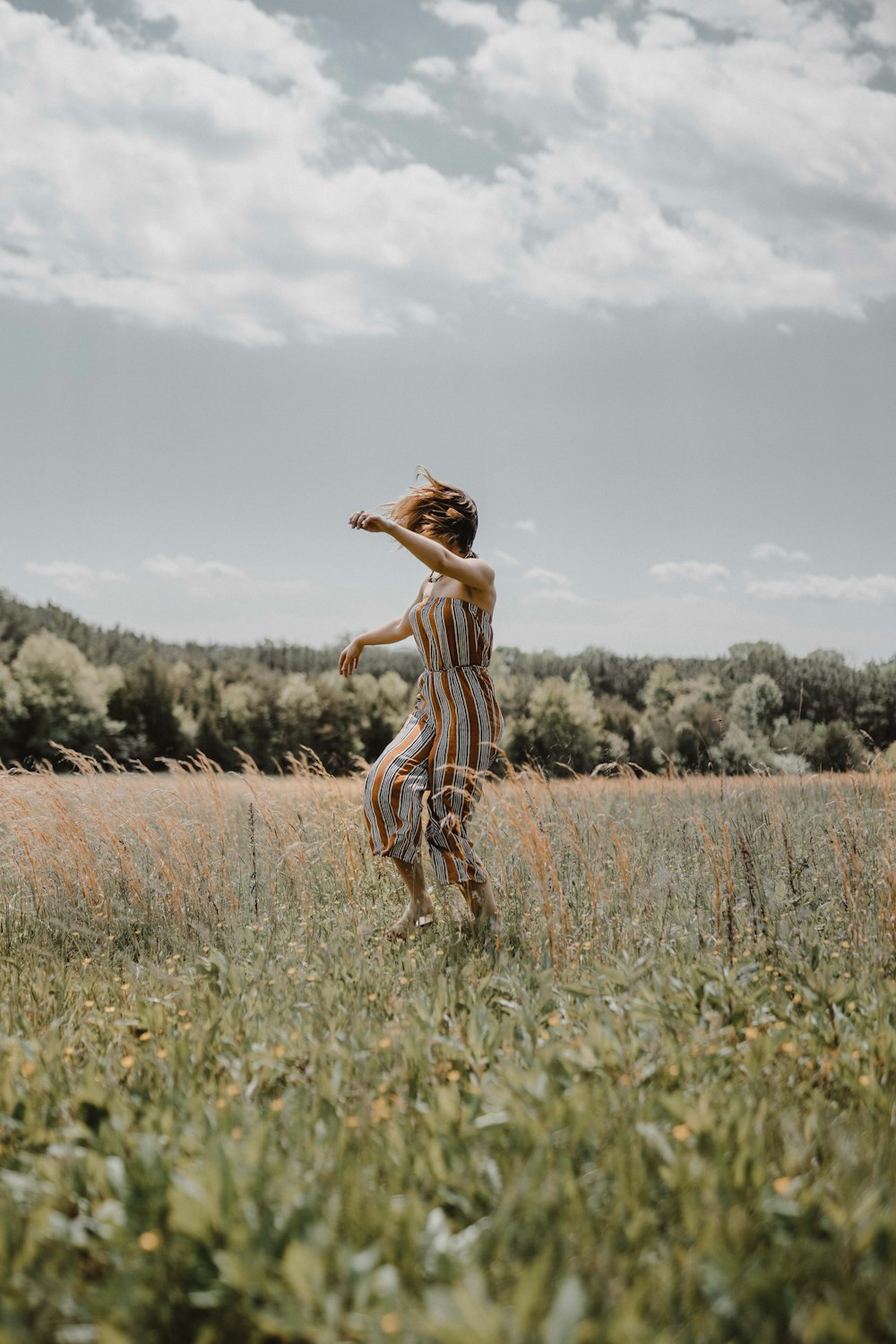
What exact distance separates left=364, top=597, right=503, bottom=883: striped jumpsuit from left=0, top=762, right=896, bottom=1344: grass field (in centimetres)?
24

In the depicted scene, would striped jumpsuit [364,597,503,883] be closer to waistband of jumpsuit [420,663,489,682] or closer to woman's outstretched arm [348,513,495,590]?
waistband of jumpsuit [420,663,489,682]

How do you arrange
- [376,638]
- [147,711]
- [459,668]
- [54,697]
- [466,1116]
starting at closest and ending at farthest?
[466,1116] → [459,668] → [376,638] → [54,697] → [147,711]

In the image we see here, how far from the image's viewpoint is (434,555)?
4.03 m

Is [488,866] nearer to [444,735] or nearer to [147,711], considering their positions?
[444,735]

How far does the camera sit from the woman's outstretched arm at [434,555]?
12.7 ft

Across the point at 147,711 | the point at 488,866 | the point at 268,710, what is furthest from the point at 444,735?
the point at 147,711

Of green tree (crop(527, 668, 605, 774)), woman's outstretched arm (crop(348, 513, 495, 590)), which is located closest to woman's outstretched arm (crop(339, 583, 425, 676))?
woman's outstretched arm (crop(348, 513, 495, 590))

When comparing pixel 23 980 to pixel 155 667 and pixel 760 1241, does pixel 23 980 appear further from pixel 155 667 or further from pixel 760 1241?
pixel 155 667

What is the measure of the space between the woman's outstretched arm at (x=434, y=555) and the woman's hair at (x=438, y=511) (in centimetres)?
14

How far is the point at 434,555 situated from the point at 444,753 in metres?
1.00

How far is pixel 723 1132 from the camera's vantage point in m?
2.00

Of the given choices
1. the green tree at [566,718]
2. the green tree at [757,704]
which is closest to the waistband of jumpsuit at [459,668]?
the green tree at [566,718]

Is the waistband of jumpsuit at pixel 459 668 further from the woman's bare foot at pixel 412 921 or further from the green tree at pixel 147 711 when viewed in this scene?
the green tree at pixel 147 711

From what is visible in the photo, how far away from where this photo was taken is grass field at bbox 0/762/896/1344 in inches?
61.8
